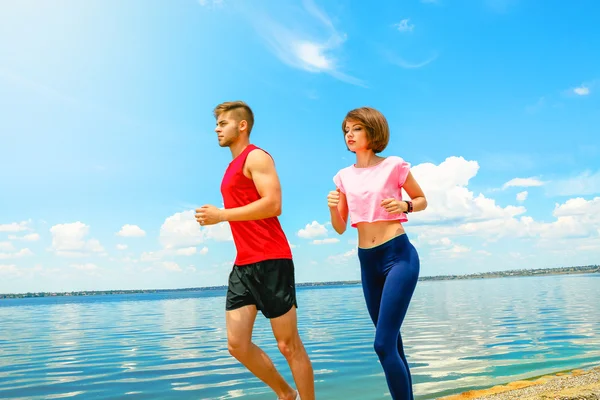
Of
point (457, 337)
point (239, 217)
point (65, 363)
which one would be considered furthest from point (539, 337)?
point (239, 217)

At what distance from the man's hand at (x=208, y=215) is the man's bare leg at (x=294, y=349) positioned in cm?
87

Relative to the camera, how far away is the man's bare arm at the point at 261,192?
377cm

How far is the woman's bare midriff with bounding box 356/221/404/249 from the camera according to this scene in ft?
13.2

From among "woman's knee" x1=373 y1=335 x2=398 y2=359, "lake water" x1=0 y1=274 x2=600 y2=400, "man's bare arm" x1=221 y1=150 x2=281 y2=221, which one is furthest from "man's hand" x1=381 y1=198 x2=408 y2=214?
"lake water" x1=0 y1=274 x2=600 y2=400

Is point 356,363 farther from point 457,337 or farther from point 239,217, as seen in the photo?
point 239,217

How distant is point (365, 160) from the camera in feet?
14.2

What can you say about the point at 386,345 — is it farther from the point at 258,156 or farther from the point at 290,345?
the point at 258,156

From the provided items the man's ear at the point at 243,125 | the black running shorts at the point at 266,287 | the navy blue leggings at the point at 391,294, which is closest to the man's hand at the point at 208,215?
the black running shorts at the point at 266,287

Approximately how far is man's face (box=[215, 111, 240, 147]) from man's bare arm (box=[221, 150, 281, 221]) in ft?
0.94

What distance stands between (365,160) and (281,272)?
1224 millimetres

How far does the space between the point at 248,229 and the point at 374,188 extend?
104cm

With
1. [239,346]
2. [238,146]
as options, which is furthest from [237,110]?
[239,346]

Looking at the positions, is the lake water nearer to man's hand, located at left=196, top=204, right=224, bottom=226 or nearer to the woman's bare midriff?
the woman's bare midriff

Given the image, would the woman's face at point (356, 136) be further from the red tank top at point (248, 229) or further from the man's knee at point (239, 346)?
the man's knee at point (239, 346)
